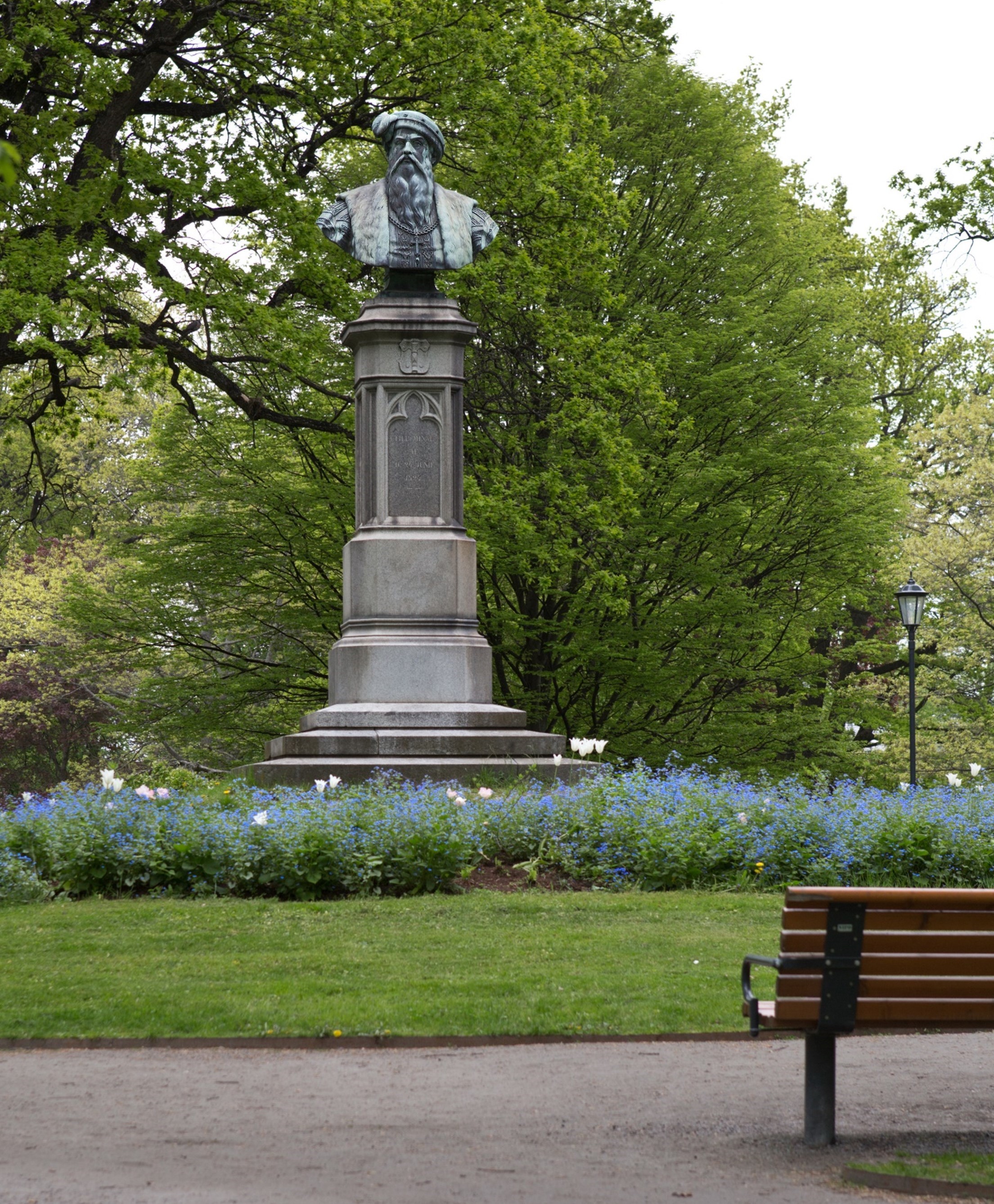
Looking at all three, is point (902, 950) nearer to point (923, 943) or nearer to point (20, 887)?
point (923, 943)

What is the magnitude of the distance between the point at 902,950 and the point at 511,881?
5.71m

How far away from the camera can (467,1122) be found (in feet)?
16.9

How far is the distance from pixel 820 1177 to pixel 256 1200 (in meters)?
1.66

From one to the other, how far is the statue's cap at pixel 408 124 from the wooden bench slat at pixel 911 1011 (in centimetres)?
1203

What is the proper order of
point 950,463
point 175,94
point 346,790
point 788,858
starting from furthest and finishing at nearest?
point 950,463, point 175,94, point 346,790, point 788,858

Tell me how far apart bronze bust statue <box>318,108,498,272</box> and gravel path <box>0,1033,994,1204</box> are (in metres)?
10.2

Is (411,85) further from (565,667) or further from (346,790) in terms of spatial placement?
(346,790)

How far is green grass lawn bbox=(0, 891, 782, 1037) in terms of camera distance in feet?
22.0

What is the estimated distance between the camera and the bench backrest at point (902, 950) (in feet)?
16.0

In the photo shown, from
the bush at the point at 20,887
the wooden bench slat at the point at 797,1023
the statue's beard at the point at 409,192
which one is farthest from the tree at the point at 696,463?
the wooden bench slat at the point at 797,1023

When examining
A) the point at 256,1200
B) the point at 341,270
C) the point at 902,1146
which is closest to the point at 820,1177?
the point at 902,1146

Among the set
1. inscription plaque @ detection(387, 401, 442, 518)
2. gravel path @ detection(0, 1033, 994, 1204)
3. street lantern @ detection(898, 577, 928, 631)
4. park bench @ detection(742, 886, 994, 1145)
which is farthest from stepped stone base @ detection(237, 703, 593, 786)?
street lantern @ detection(898, 577, 928, 631)

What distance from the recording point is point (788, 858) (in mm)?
10852

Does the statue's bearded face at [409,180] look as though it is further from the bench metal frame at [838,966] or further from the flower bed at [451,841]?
the bench metal frame at [838,966]
